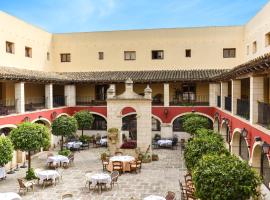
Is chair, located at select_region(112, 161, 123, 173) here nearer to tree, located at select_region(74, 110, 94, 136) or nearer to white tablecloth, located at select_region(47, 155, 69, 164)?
white tablecloth, located at select_region(47, 155, 69, 164)

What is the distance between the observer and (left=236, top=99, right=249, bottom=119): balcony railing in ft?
49.3

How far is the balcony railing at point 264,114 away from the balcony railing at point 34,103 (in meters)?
15.9

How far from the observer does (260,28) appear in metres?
21.5

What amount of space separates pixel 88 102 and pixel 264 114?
19.8 meters

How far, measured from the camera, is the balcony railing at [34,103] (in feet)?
74.7

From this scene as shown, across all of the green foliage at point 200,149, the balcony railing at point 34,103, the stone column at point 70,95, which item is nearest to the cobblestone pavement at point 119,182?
the green foliage at point 200,149

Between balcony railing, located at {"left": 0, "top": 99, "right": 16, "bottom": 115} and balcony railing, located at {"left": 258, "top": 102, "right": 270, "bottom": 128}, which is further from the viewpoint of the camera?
balcony railing, located at {"left": 0, "top": 99, "right": 16, "bottom": 115}

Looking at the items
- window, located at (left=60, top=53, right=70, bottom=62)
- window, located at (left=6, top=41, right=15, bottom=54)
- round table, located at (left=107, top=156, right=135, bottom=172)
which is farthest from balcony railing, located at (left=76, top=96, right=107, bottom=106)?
round table, located at (left=107, top=156, right=135, bottom=172)

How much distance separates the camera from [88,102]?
97.5 feet

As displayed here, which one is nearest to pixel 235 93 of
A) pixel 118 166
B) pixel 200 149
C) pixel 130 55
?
pixel 200 149

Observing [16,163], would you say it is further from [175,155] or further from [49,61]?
[49,61]

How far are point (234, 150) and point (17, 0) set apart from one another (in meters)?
15.2

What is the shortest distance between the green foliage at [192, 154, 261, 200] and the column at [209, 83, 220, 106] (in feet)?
61.4

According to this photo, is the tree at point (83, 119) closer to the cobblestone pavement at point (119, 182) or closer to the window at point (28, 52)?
the cobblestone pavement at point (119, 182)
